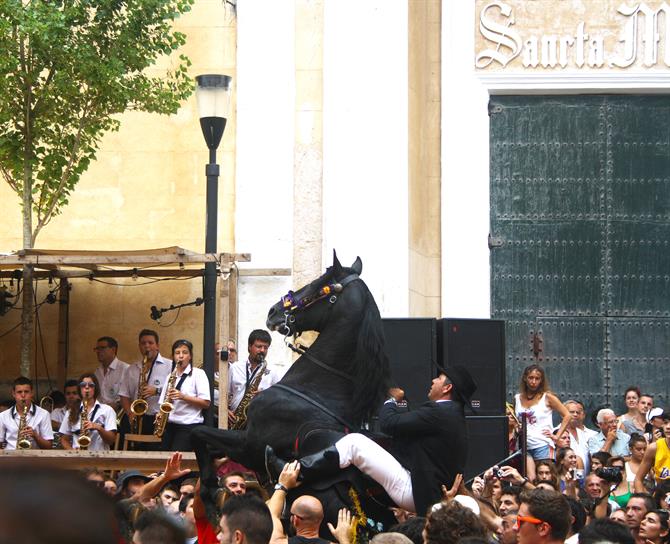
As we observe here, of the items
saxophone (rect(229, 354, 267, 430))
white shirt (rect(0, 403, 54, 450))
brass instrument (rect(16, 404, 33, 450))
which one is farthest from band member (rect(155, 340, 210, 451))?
brass instrument (rect(16, 404, 33, 450))

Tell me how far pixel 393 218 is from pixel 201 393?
462 centimetres

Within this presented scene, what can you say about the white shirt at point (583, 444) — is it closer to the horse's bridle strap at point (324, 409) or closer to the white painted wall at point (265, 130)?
the white painted wall at point (265, 130)

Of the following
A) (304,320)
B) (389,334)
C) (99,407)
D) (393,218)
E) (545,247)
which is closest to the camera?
(304,320)

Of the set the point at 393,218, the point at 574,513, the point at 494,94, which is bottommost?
the point at 574,513

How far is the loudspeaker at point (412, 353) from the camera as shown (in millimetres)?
12977

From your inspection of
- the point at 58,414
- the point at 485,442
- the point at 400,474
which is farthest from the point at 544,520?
the point at 58,414

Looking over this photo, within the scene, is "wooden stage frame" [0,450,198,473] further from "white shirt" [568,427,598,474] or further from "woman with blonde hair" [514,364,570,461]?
"white shirt" [568,427,598,474]

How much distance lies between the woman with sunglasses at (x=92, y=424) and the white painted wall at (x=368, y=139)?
4.32m

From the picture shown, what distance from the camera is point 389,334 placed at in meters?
13.2

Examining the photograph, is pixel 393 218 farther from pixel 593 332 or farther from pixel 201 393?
pixel 201 393

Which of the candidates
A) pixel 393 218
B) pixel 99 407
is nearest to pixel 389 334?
pixel 99 407

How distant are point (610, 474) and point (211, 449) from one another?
352 cm

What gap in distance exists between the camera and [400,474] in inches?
334

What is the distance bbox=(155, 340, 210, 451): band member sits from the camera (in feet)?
44.8
